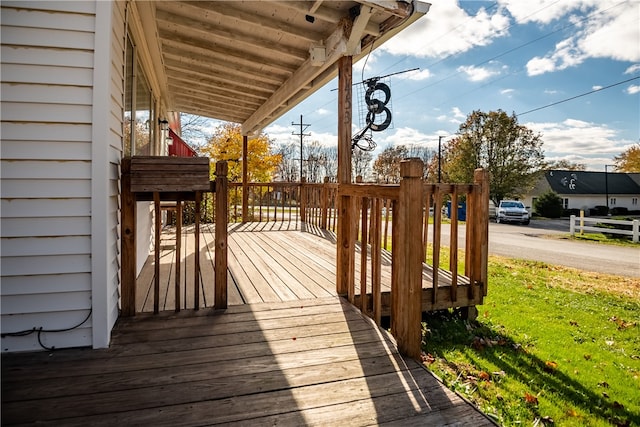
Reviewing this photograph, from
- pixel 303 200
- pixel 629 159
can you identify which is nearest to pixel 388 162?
pixel 629 159

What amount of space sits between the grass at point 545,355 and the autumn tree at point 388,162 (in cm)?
2473

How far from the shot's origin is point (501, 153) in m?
23.0

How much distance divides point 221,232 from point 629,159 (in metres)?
38.6

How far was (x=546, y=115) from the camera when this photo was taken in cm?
1777

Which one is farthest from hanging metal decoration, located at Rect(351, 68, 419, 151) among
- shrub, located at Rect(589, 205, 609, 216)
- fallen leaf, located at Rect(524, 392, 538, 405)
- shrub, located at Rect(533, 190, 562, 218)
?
shrub, located at Rect(589, 205, 609, 216)

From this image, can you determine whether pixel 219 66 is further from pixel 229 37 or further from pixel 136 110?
pixel 136 110

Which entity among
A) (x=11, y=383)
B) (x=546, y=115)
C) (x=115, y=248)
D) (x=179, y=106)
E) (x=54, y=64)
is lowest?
(x=11, y=383)

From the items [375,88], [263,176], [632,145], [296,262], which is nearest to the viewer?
[296,262]

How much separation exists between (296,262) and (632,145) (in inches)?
1569

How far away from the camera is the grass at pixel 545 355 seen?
1972mm

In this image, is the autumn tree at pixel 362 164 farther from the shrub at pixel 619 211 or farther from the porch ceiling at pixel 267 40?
the porch ceiling at pixel 267 40

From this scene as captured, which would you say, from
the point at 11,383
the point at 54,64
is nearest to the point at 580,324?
the point at 11,383

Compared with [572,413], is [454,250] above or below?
above

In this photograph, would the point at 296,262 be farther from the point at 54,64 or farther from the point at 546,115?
the point at 546,115
